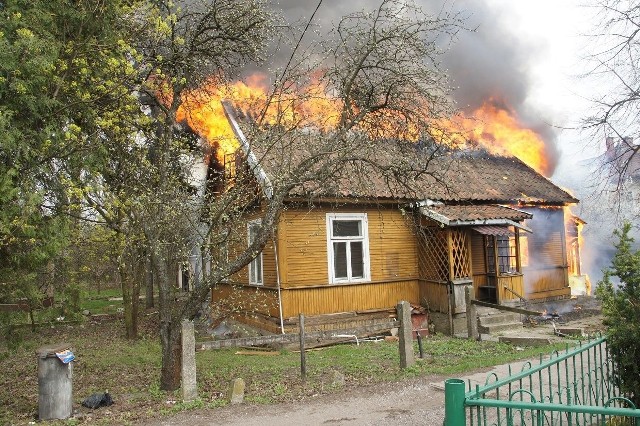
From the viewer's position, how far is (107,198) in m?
10.8

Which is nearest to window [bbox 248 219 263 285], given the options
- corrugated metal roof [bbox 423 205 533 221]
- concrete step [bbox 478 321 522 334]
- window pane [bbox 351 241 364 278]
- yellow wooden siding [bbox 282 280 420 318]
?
yellow wooden siding [bbox 282 280 420 318]

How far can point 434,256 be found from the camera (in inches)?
619

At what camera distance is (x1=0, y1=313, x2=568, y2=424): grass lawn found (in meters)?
8.38

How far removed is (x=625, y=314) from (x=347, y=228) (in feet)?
35.7

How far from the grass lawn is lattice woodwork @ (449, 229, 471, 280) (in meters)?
2.20

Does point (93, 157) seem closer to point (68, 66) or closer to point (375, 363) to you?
point (68, 66)

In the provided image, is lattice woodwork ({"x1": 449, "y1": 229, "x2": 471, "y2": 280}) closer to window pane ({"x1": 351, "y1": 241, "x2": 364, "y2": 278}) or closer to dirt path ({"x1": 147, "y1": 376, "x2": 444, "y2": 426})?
window pane ({"x1": 351, "y1": 241, "x2": 364, "y2": 278})

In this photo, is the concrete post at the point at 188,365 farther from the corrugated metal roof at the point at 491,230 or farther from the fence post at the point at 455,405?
the corrugated metal roof at the point at 491,230

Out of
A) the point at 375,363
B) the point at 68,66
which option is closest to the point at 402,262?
the point at 375,363

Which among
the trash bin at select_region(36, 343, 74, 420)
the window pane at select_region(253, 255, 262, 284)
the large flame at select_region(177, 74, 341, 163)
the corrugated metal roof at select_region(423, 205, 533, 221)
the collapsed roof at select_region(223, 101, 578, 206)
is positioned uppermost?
the large flame at select_region(177, 74, 341, 163)

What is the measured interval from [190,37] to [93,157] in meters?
3.40

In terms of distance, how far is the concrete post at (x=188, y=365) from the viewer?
8.39m

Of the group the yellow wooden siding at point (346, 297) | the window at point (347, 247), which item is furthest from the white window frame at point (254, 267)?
the window at point (347, 247)

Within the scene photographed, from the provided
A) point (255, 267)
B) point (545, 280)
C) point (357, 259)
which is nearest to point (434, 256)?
point (357, 259)
